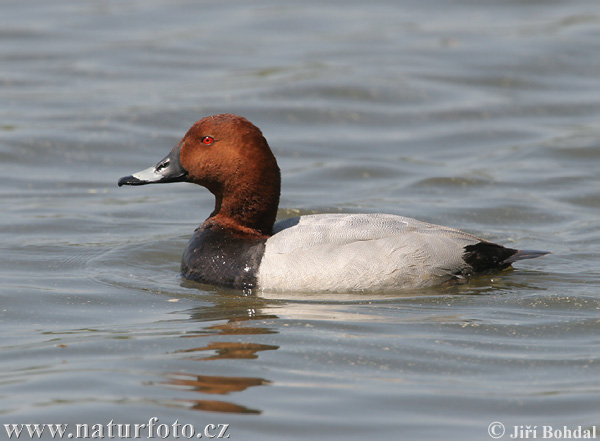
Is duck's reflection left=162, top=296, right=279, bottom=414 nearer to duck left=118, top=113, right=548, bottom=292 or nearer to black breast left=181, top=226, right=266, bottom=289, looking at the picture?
black breast left=181, top=226, right=266, bottom=289

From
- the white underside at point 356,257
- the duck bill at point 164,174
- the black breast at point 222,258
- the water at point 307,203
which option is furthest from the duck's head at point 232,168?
the water at point 307,203

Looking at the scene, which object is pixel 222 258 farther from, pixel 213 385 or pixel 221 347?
pixel 213 385

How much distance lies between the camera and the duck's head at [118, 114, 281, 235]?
6.95 m

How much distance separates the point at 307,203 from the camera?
931 centimetres

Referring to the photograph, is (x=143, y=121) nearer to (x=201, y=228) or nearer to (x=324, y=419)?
(x=201, y=228)

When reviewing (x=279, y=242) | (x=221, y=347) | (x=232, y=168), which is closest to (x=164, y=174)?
(x=232, y=168)

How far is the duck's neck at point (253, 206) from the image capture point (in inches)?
276

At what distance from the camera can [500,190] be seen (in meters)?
9.75

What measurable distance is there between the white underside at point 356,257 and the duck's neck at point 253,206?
28 cm

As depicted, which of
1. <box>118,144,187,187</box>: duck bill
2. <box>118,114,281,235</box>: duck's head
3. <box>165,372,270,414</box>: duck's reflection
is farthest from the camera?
<box>118,144,187,187</box>: duck bill

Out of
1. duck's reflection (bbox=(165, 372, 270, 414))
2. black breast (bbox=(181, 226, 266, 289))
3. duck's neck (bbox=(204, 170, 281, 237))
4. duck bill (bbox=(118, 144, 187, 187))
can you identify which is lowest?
duck's reflection (bbox=(165, 372, 270, 414))

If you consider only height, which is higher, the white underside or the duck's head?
the duck's head

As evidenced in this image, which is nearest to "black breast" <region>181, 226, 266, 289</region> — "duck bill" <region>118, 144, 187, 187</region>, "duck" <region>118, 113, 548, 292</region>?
"duck" <region>118, 113, 548, 292</region>

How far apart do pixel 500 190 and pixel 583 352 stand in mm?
4446
